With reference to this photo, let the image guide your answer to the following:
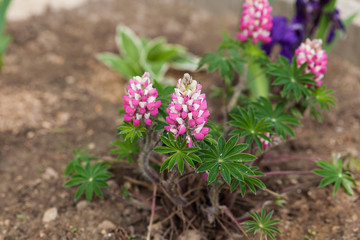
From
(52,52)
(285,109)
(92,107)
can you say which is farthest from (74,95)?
(285,109)

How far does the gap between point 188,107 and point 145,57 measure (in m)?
1.90

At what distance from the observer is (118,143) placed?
6.38ft

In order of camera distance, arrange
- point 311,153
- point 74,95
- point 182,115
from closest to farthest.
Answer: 1. point 182,115
2. point 311,153
3. point 74,95

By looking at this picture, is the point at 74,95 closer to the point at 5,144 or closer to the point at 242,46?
the point at 5,144

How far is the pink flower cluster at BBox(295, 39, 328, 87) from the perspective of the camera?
1.83 m

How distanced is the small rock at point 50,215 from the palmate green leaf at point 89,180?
0.18m

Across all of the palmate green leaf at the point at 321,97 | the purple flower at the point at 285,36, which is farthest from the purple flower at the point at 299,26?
the palmate green leaf at the point at 321,97

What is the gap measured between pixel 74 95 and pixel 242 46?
1.36 meters

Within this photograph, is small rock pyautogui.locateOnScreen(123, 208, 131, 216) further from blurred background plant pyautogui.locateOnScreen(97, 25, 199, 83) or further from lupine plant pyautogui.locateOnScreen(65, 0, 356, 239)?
blurred background plant pyautogui.locateOnScreen(97, 25, 199, 83)

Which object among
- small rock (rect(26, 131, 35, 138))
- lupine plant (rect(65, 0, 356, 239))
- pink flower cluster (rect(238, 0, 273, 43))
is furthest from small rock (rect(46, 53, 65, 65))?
pink flower cluster (rect(238, 0, 273, 43))

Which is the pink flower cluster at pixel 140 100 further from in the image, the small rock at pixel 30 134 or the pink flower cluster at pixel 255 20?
the small rock at pixel 30 134

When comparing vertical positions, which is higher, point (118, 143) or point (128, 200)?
point (118, 143)

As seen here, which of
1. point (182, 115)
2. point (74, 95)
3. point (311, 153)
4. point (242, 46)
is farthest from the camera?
point (74, 95)

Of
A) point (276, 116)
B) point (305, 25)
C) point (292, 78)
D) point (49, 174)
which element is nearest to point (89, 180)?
point (49, 174)
